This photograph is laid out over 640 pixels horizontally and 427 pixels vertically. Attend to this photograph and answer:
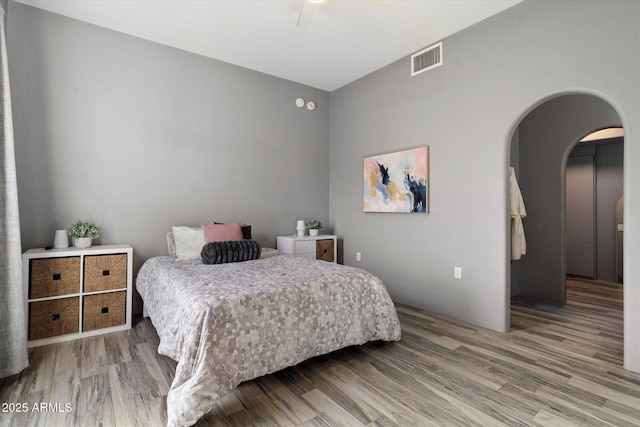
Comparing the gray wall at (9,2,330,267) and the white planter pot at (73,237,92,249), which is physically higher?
the gray wall at (9,2,330,267)

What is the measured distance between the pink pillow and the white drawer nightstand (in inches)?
30.9

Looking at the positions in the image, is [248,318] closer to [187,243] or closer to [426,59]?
[187,243]

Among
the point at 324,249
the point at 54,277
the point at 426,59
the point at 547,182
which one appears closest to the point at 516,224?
the point at 547,182

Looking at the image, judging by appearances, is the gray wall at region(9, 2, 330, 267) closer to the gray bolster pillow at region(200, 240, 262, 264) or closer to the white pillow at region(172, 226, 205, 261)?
the white pillow at region(172, 226, 205, 261)

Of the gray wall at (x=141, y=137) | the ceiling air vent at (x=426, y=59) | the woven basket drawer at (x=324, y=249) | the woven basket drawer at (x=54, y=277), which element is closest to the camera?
the woven basket drawer at (x=54, y=277)

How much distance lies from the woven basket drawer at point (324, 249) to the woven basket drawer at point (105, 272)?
226 cm

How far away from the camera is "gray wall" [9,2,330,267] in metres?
3.00

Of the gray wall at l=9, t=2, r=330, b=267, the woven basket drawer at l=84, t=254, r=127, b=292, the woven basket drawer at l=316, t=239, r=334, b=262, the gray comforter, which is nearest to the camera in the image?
the gray comforter

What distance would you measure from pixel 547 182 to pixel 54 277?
535 cm

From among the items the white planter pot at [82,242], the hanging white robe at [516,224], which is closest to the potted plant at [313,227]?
the hanging white robe at [516,224]

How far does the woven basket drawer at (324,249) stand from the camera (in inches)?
174

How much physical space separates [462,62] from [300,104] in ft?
7.24

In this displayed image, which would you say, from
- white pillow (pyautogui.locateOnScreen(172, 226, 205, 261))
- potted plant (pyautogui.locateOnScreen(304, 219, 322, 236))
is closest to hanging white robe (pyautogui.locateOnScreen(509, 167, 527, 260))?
potted plant (pyautogui.locateOnScreen(304, 219, 322, 236))

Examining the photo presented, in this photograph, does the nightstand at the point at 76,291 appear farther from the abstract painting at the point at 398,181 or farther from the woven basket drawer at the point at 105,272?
the abstract painting at the point at 398,181
